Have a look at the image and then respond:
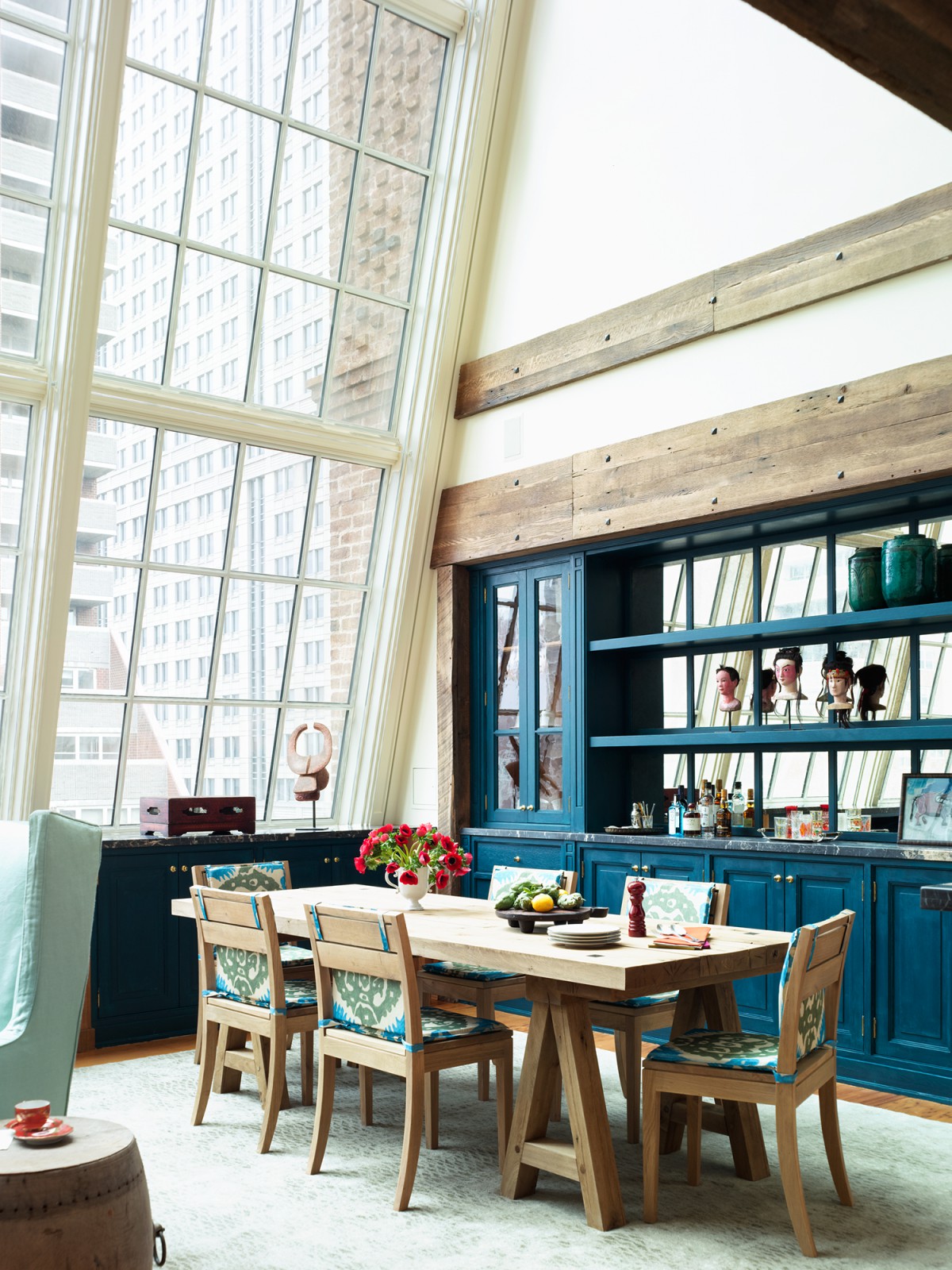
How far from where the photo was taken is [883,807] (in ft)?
17.7

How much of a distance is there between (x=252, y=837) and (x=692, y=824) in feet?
7.55

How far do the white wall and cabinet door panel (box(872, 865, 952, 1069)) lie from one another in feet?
6.91

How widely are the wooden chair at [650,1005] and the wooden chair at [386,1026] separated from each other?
50cm

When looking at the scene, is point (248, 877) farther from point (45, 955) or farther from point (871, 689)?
point (871, 689)

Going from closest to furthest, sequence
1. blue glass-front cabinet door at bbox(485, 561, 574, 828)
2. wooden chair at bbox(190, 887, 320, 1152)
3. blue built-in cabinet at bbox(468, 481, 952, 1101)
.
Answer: wooden chair at bbox(190, 887, 320, 1152), blue built-in cabinet at bbox(468, 481, 952, 1101), blue glass-front cabinet door at bbox(485, 561, 574, 828)

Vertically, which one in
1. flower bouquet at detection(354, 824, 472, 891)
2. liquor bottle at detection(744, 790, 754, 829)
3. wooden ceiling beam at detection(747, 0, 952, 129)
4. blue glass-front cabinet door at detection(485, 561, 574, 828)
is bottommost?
flower bouquet at detection(354, 824, 472, 891)

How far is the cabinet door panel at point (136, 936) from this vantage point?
595cm

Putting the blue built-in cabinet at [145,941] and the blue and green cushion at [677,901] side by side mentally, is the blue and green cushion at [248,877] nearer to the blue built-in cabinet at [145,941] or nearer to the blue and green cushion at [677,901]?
the blue built-in cabinet at [145,941]

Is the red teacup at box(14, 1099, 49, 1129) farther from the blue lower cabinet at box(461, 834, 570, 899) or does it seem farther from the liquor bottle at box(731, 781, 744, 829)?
the liquor bottle at box(731, 781, 744, 829)

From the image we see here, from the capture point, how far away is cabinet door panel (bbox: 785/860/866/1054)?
5.00 metres

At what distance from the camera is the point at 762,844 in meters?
5.38

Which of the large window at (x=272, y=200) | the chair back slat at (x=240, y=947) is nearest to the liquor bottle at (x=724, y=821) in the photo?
the chair back slat at (x=240, y=947)

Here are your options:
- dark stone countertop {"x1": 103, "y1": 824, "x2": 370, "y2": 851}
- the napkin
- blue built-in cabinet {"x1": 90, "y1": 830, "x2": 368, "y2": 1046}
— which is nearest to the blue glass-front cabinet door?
dark stone countertop {"x1": 103, "y1": 824, "x2": 370, "y2": 851}

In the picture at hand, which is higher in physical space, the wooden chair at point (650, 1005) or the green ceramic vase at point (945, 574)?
the green ceramic vase at point (945, 574)
